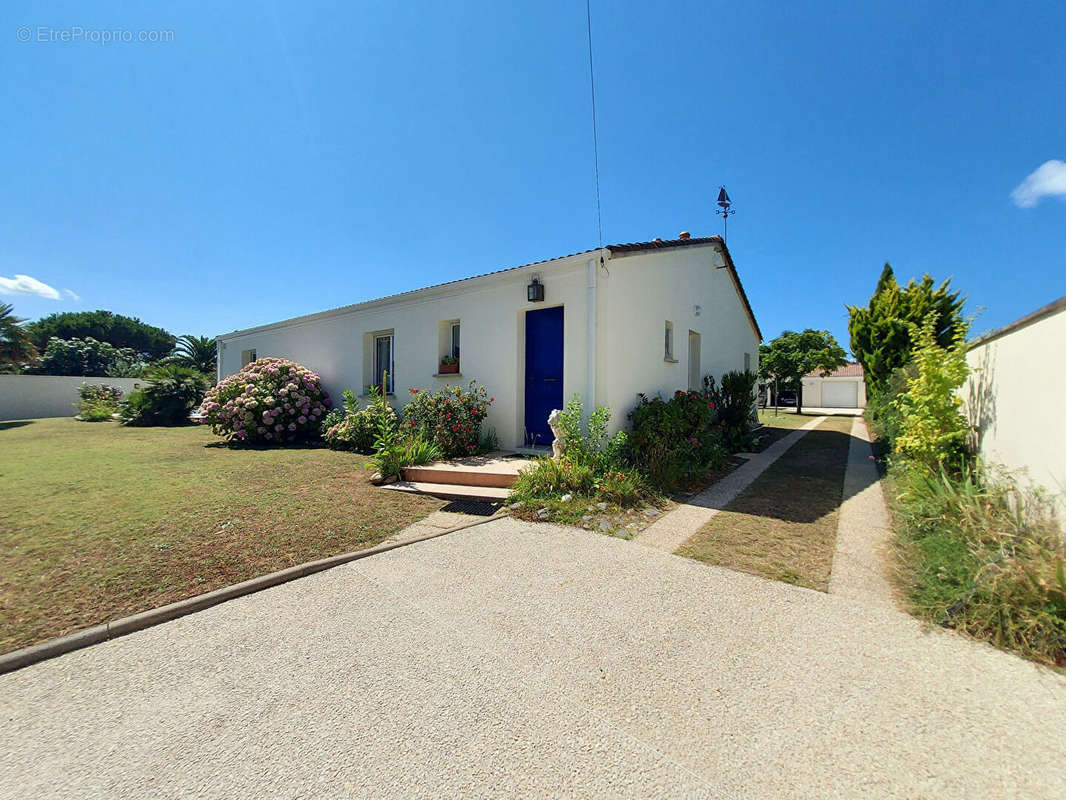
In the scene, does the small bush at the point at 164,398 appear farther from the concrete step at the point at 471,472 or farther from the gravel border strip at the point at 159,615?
the gravel border strip at the point at 159,615

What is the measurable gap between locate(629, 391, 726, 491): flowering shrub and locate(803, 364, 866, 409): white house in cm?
3108

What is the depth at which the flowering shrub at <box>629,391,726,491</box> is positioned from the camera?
608 centimetres

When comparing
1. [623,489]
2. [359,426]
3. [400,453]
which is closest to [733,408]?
[623,489]

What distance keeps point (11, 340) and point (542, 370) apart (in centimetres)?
2731

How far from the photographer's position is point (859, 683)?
2.04 m

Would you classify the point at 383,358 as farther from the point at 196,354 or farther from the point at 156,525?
the point at 196,354

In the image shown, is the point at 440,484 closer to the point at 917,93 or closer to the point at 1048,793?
the point at 1048,793

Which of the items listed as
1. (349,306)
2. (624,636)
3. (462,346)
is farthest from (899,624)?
(349,306)

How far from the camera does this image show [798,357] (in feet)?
76.6

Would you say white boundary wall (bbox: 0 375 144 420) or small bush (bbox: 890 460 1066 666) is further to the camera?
white boundary wall (bbox: 0 375 144 420)

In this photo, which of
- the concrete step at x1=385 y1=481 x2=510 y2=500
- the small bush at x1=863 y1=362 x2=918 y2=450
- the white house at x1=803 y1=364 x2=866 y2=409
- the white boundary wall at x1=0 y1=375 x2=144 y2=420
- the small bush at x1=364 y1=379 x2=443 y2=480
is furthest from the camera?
the white house at x1=803 y1=364 x2=866 y2=409

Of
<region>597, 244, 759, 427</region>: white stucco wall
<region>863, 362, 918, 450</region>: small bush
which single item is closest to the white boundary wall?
<region>597, 244, 759, 427</region>: white stucco wall

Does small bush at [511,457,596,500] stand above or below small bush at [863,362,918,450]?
below

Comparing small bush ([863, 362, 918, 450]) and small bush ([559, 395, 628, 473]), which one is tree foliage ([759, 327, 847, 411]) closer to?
small bush ([863, 362, 918, 450])
